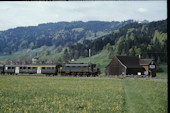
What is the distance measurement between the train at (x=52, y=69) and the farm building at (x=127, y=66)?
40.6ft

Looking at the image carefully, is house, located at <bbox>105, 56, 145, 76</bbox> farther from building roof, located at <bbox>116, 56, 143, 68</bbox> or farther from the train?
the train

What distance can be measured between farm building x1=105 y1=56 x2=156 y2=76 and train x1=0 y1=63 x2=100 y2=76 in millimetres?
12369

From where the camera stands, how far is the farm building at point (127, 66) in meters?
61.3

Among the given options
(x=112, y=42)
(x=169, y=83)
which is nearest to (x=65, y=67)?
(x=169, y=83)

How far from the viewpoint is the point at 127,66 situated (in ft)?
200

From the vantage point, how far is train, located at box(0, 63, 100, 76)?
167ft

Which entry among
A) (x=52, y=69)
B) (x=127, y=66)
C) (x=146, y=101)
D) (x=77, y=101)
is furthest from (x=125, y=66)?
(x=77, y=101)

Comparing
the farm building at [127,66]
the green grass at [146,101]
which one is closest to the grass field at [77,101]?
the green grass at [146,101]

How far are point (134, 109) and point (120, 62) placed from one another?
174 ft

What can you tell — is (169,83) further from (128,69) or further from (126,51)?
(126,51)

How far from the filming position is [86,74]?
2066 inches

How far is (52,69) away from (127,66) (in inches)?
950

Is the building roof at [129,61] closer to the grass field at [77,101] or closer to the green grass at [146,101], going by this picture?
the green grass at [146,101]

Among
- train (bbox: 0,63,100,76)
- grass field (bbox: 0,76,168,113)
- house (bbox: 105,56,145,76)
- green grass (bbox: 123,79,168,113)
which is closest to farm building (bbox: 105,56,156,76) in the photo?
house (bbox: 105,56,145,76)
